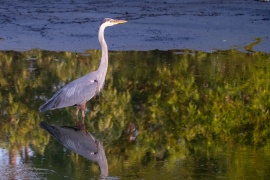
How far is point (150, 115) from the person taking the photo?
9.02 metres

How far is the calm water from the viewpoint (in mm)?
7066

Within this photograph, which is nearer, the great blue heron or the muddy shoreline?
the great blue heron

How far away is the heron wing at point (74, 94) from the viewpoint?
893 cm

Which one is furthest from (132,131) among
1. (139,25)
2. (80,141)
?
(139,25)

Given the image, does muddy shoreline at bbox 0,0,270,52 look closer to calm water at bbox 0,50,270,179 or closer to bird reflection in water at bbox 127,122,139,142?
calm water at bbox 0,50,270,179

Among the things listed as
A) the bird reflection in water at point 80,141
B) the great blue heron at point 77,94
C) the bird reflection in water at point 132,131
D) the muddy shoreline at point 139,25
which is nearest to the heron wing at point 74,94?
the great blue heron at point 77,94

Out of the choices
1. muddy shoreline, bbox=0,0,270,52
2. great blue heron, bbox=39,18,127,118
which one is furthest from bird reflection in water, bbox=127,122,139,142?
muddy shoreline, bbox=0,0,270,52

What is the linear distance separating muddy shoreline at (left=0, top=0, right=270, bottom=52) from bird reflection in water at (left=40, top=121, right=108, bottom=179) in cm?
464

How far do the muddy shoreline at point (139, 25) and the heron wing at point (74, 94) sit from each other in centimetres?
396

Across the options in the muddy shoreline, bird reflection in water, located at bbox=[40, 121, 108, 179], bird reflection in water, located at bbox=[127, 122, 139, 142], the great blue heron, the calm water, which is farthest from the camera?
the muddy shoreline

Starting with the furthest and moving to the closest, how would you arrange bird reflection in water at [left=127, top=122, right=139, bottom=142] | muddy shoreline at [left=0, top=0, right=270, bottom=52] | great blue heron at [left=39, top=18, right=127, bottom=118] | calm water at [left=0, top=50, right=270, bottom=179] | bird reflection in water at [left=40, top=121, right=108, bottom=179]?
muddy shoreline at [left=0, top=0, right=270, bottom=52], great blue heron at [left=39, top=18, right=127, bottom=118], bird reflection in water at [left=127, top=122, right=139, bottom=142], bird reflection in water at [left=40, top=121, right=108, bottom=179], calm water at [left=0, top=50, right=270, bottom=179]

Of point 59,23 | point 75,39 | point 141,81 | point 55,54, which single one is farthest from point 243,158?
point 59,23

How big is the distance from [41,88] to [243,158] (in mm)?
3654

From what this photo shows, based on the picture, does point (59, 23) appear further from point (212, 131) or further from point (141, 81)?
point (212, 131)
